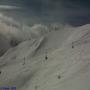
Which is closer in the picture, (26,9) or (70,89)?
(70,89)

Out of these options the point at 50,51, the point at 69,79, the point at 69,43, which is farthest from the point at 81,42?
the point at 69,79

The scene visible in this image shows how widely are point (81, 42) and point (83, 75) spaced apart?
10.5 ft

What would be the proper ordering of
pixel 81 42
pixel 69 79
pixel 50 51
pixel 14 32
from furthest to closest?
pixel 14 32, pixel 50 51, pixel 81 42, pixel 69 79

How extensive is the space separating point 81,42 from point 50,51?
1.92m

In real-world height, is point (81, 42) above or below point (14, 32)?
above

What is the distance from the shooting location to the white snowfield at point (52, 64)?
1110 centimetres

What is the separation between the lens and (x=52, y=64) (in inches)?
520

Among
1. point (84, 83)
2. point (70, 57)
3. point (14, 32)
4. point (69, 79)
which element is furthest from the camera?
point (14, 32)

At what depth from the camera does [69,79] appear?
11000 mm

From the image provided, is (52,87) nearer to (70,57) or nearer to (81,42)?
(70,57)

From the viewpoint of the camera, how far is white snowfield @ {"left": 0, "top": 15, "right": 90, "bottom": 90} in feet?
36.4

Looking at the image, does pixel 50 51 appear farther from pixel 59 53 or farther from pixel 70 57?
pixel 70 57

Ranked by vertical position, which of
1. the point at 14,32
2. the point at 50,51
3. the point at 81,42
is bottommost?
the point at 14,32

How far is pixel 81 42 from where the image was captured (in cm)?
1374
